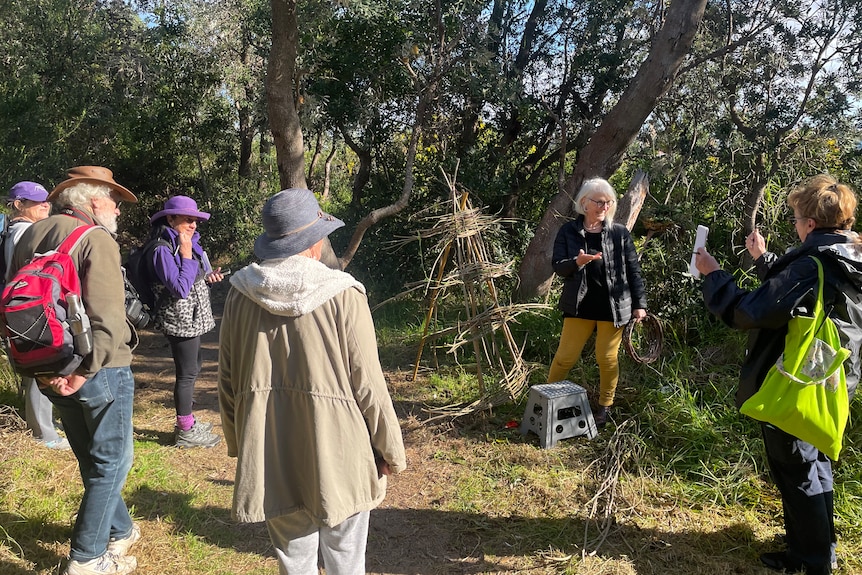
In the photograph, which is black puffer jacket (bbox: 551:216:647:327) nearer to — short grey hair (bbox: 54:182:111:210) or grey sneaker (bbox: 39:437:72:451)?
short grey hair (bbox: 54:182:111:210)

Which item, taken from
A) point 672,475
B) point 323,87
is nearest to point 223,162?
point 323,87

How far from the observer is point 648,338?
4562 mm

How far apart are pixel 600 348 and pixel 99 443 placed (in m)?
2.89

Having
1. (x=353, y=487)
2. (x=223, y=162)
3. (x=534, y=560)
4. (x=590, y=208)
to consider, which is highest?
(x=223, y=162)

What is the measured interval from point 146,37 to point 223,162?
2367 millimetres

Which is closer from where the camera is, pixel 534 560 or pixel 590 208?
pixel 534 560

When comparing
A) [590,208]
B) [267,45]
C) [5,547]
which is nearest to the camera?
[5,547]

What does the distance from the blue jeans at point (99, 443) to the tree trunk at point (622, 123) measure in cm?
381

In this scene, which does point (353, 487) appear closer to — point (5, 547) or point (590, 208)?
point (5, 547)

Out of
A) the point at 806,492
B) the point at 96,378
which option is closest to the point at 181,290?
the point at 96,378

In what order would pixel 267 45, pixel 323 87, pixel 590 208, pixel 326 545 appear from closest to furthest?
1. pixel 326 545
2. pixel 590 208
3. pixel 323 87
4. pixel 267 45

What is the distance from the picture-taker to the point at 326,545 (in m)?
1.92

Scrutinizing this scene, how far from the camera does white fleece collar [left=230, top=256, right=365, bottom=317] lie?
1.69 m

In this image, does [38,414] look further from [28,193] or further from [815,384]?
[815,384]
